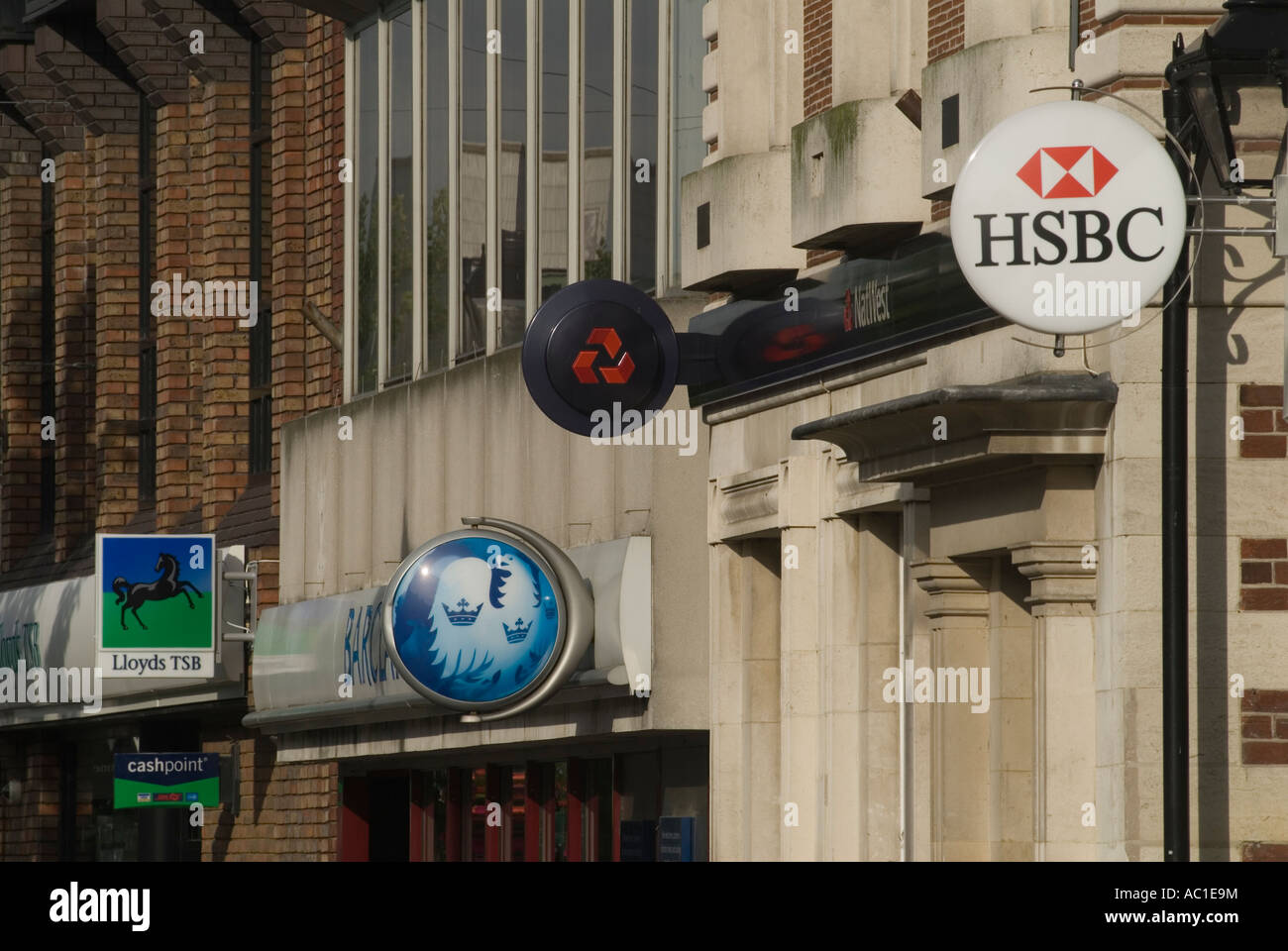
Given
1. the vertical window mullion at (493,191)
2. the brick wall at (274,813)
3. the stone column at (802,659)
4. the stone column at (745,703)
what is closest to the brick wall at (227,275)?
the brick wall at (274,813)

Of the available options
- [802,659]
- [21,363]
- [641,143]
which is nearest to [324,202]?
[641,143]

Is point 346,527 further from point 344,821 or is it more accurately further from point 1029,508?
point 1029,508

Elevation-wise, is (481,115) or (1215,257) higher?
(481,115)

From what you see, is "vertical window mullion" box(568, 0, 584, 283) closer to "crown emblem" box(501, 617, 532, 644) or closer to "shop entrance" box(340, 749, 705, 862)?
"crown emblem" box(501, 617, 532, 644)

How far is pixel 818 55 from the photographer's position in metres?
17.5

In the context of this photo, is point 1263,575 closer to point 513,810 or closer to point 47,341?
point 513,810

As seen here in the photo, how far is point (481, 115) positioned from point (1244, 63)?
34.2 ft

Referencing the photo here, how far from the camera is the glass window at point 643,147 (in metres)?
19.8

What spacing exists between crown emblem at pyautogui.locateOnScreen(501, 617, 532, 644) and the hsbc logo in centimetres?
777

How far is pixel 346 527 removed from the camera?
24.1 meters

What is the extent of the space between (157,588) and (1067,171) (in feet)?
52.5

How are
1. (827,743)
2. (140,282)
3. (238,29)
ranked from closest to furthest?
1. (827,743)
2. (238,29)
3. (140,282)

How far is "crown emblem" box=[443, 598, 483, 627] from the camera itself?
19.6 metres
